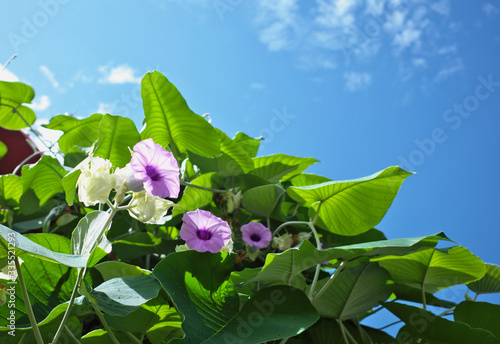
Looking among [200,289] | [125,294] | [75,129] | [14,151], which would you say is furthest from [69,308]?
[14,151]

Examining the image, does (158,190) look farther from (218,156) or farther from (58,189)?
(58,189)

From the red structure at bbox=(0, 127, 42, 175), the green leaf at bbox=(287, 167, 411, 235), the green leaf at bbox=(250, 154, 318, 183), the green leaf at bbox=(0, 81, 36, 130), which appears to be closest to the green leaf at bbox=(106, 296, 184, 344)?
the green leaf at bbox=(287, 167, 411, 235)

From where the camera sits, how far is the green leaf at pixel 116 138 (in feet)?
2.28

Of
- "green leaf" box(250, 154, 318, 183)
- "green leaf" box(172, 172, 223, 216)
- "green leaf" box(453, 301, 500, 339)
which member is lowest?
"green leaf" box(453, 301, 500, 339)

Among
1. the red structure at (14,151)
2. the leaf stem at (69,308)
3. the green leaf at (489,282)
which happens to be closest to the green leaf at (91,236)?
the leaf stem at (69,308)

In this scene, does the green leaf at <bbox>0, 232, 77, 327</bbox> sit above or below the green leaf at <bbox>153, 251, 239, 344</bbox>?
below

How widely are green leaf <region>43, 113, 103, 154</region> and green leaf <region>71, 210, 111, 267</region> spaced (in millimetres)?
492

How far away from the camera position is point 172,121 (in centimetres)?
75

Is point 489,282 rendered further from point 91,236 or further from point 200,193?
point 91,236

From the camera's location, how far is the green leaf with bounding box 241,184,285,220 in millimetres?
715

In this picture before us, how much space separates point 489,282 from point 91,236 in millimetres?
678

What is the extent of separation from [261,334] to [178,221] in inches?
13.9

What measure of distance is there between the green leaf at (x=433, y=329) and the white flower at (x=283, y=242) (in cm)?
18

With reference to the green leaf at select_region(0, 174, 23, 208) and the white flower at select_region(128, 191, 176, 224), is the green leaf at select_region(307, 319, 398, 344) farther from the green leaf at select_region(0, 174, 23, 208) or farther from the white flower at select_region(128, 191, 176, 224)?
the green leaf at select_region(0, 174, 23, 208)
